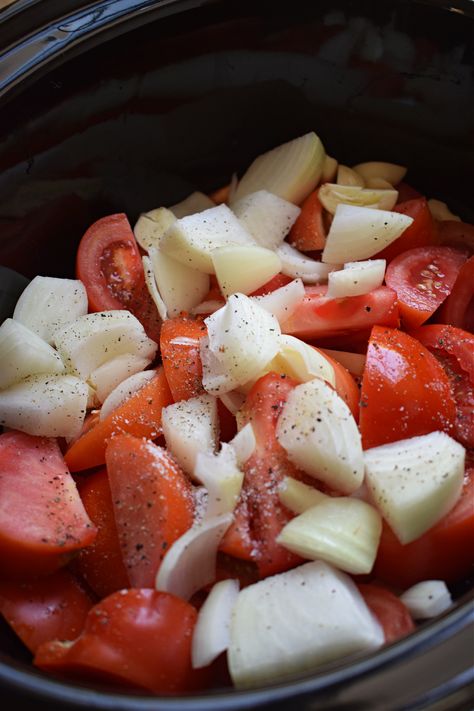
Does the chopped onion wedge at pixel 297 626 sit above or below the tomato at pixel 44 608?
below

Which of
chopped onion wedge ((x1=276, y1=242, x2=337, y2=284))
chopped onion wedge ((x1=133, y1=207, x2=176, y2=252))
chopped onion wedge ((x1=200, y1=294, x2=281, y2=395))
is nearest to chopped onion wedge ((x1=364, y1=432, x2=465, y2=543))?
chopped onion wedge ((x1=200, y1=294, x2=281, y2=395))

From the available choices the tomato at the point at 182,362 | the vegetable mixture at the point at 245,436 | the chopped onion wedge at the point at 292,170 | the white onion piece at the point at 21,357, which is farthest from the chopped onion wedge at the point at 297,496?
the chopped onion wedge at the point at 292,170

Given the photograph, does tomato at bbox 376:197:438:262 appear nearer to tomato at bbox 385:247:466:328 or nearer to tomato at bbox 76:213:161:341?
tomato at bbox 385:247:466:328

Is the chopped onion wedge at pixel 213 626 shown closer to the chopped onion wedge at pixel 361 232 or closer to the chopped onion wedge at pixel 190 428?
the chopped onion wedge at pixel 190 428

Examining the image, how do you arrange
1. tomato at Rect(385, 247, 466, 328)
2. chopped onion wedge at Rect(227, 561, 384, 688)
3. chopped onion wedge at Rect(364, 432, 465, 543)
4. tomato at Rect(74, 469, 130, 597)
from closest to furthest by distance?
chopped onion wedge at Rect(227, 561, 384, 688)
chopped onion wedge at Rect(364, 432, 465, 543)
tomato at Rect(74, 469, 130, 597)
tomato at Rect(385, 247, 466, 328)

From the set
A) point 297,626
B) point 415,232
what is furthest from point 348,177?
point 297,626
